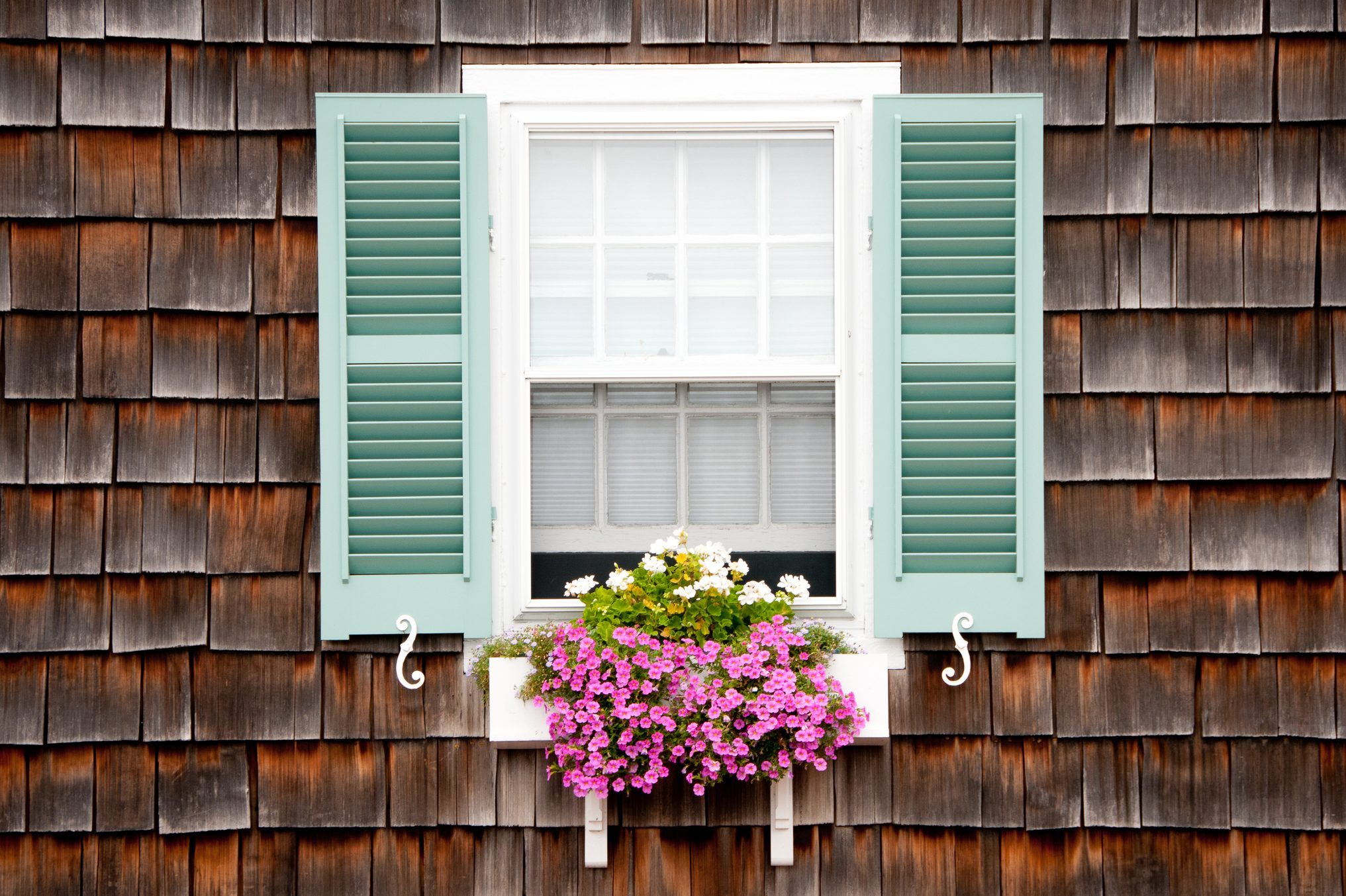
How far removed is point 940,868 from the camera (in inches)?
118

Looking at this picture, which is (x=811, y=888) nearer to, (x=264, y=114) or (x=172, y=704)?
(x=172, y=704)

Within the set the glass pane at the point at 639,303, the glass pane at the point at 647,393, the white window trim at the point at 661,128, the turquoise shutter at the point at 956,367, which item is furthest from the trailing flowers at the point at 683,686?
the glass pane at the point at 639,303

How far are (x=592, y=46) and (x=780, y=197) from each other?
0.66m

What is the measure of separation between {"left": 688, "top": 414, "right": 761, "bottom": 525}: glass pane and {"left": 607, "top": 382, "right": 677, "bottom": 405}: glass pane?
0.29 feet

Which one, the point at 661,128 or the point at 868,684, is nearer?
the point at 868,684

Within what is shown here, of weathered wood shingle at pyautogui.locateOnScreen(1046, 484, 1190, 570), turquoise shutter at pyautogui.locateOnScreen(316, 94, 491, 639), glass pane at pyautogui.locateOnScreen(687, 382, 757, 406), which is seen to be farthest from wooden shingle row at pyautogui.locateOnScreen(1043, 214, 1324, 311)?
turquoise shutter at pyautogui.locateOnScreen(316, 94, 491, 639)

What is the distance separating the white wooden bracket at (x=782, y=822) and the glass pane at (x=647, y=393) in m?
1.08

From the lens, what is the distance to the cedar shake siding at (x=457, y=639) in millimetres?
2971

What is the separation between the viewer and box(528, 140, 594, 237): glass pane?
3061mm

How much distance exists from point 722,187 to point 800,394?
0.62 m

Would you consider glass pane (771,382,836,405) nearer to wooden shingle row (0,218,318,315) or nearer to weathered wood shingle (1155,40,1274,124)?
weathered wood shingle (1155,40,1274,124)

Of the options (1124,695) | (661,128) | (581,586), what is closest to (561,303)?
(661,128)

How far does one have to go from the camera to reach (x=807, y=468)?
312 centimetres

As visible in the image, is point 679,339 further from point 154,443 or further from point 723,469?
point 154,443
